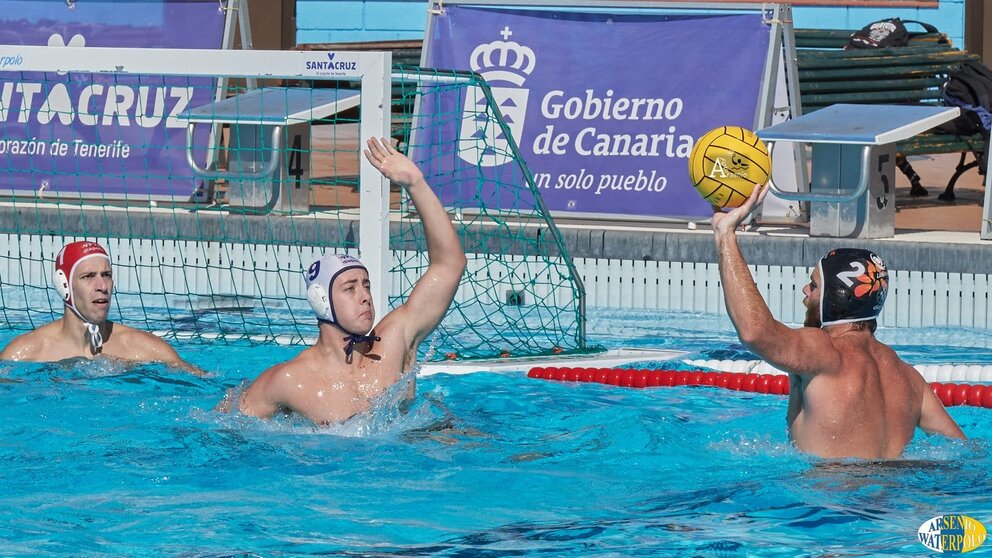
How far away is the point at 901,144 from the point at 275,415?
6.65 m

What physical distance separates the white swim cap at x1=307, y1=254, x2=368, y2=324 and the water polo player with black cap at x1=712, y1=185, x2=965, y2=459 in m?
1.22

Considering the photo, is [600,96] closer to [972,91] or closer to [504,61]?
[504,61]

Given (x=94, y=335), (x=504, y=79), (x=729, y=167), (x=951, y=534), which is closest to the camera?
(x=951, y=534)

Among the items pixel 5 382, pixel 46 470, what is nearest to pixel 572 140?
pixel 5 382

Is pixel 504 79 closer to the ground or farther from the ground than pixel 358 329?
farther from the ground

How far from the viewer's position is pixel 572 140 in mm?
9219

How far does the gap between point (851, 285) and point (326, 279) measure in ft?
5.23

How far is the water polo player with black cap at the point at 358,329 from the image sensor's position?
4375mm

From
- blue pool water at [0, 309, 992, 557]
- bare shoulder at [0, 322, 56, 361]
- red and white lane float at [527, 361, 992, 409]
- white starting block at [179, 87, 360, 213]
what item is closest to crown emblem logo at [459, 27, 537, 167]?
white starting block at [179, 87, 360, 213]

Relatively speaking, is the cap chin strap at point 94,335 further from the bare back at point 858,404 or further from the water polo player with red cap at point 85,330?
the bare back at point 858,404

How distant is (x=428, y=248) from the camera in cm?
453

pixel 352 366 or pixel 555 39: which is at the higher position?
pixel 555 39

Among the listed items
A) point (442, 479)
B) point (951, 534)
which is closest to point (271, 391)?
point (442, 479)

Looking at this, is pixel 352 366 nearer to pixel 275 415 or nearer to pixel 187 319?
pixel 275 415
